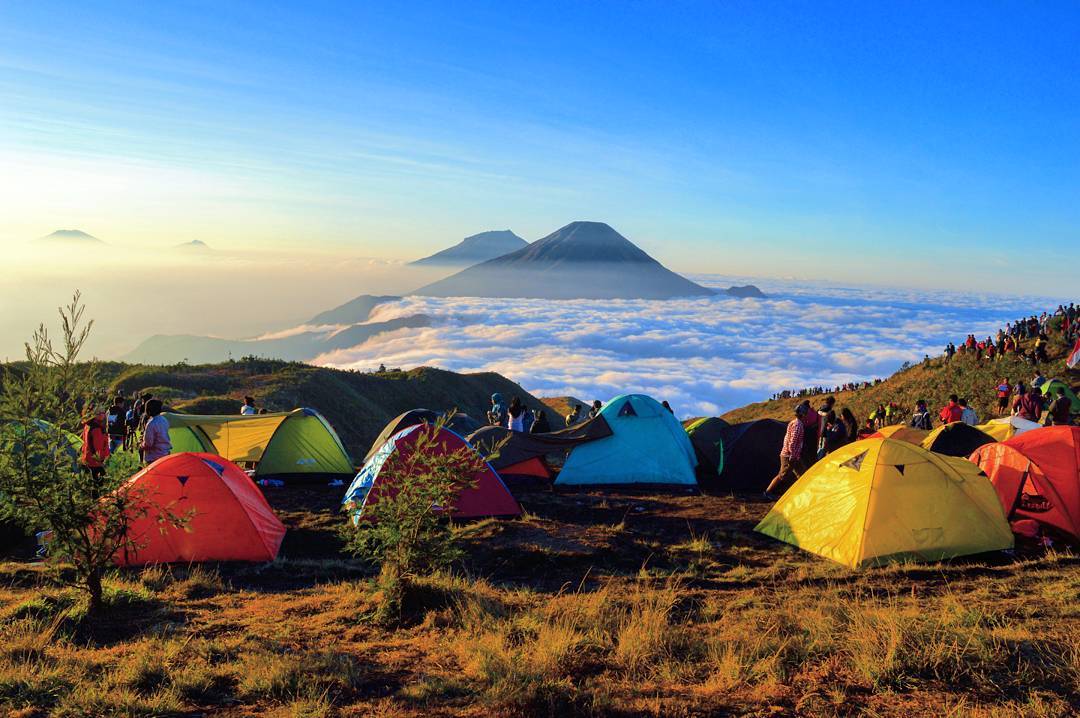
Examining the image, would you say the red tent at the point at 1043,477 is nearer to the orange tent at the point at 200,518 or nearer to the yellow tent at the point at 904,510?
the yellow tent at the point at 904,510

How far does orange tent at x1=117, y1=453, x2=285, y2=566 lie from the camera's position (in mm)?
9969

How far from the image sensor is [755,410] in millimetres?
43375

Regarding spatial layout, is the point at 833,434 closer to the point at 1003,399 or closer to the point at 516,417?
the point at 516,417

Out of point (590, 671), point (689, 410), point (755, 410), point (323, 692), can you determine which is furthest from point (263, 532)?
point (689, 410)

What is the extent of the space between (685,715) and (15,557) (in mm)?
10687

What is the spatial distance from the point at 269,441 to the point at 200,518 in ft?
19.5

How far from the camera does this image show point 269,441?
52.2 ft

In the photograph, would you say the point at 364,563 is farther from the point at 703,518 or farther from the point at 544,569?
the point at 703,518

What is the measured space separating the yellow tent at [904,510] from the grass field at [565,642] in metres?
0.34

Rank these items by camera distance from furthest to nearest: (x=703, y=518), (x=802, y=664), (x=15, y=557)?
(x=703, y=518) → (x=15, y=557) → (x=802, y=664)

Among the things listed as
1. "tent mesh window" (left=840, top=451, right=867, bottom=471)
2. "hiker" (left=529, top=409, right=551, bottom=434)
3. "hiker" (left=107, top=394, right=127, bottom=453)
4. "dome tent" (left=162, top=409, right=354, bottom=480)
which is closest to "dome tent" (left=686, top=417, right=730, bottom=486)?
"hiker" (left=529, top=409, right=551, bottom=434)

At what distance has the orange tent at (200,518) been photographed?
9969 mm

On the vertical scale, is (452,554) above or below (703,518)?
above

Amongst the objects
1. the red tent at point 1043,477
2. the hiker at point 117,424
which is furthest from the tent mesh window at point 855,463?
the hiker at point 117,424
